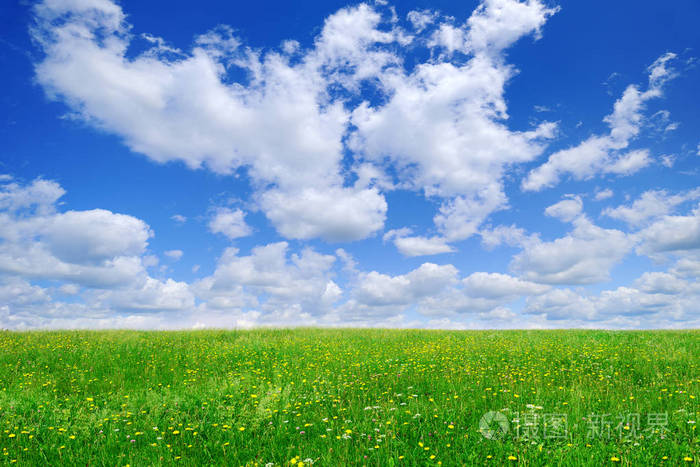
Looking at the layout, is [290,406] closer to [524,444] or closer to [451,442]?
[451,442]

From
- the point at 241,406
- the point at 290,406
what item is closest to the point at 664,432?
the point at 290,406

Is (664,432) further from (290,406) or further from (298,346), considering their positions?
(298,346)

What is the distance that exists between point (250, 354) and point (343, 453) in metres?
10.1

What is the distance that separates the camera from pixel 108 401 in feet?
31.5

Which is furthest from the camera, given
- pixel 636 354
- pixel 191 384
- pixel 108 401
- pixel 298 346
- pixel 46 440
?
pixel 298 346

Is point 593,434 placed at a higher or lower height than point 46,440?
higher

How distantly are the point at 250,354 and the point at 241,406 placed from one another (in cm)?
706

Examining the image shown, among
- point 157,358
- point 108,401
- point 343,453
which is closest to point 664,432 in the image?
point 343,453

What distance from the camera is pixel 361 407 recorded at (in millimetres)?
8109

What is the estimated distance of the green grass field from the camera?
19.4ft

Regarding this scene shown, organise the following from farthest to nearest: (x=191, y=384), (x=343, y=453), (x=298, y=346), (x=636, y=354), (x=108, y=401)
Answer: (x=298, y=346) < (x=636, y=354) < (x=191, y=384) < (x=108, y=401) < (x=343, y=453)

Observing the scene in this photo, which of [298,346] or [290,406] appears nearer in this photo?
[290,406]

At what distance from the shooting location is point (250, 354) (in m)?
15.0

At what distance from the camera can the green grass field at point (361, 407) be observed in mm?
5906
